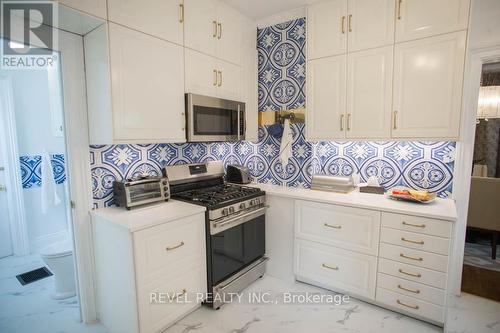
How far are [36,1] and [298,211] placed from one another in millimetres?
2229

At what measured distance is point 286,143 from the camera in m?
2.71

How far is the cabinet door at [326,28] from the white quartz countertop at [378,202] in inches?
49.0

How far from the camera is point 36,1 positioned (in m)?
1.38

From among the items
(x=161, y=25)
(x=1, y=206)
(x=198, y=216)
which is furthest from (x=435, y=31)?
(x=1, y=206)

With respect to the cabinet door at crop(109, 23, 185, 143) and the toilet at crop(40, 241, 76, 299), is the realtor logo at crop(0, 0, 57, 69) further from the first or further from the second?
the toilet at crop(40, 241, 76, 299)

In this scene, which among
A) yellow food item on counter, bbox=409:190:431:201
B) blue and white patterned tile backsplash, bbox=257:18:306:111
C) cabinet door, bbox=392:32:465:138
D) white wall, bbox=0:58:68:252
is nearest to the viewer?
cabinet door, bbox=392:32:465:138

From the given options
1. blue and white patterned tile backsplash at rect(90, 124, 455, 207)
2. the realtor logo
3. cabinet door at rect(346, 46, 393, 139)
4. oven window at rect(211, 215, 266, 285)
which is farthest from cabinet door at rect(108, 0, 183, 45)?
oven window at rect(211, 215, 266, 285)

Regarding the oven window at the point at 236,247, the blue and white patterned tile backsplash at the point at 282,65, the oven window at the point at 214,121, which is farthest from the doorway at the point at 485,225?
the oven window at the point at 214,121

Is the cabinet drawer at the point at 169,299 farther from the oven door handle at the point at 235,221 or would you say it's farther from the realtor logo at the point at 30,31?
the realtor logo at the point at 30,31

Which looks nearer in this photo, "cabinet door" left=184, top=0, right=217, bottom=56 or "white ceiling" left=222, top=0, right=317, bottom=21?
"cabinet door" left=184, top=0, right=217, bottom=56

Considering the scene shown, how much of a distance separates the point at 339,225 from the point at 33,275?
2.96m

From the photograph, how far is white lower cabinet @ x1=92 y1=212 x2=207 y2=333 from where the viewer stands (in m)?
1.62

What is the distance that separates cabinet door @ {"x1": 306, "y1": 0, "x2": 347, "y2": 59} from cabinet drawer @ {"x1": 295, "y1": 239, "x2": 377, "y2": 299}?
67.3 inches

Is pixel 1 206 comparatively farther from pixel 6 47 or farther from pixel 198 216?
pixel 198 216
